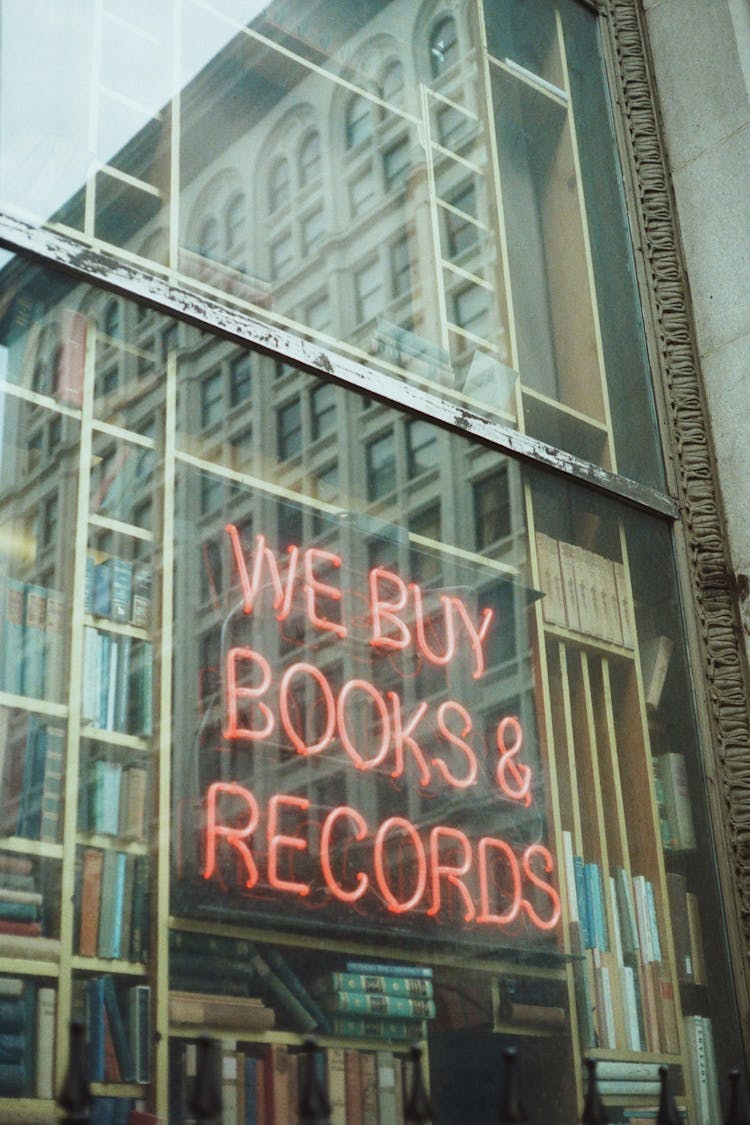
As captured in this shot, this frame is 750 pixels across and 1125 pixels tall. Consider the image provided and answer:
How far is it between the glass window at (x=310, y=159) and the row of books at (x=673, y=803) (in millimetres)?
1884

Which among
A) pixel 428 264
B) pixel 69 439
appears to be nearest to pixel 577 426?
pixel 428 264

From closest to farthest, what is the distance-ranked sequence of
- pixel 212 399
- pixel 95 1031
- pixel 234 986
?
pixel 95 1031, pixel 234 986, pixel 212 399

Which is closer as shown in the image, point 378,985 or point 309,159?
point 378,985

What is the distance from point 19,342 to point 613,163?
2.51 m

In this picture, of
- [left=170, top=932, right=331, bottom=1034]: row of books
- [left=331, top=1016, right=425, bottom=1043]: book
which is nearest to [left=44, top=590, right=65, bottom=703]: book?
[left=170, top=932, right=331, bottom=1034]: row of books

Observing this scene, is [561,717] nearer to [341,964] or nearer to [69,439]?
[341,964]

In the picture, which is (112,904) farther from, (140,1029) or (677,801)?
(677,801)

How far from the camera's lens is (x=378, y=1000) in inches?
128

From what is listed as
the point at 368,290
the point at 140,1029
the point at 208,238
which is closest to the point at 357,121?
the point at 368,290

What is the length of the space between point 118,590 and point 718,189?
277 cm

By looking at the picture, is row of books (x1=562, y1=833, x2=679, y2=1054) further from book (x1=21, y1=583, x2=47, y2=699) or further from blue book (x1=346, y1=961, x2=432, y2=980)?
book (x1=21, y1=583, x2=47, y2=699)

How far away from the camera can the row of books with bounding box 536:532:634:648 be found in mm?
4074

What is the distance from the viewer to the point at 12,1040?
108 inches

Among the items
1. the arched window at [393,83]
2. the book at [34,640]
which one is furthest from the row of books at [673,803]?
the arched window at [393,83]
